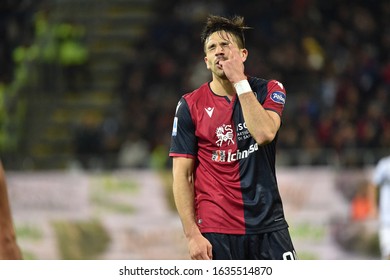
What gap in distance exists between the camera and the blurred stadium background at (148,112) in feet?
40.5

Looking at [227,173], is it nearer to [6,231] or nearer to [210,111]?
[210,111]

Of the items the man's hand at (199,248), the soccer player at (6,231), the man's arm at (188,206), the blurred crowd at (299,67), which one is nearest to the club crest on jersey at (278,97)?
the man's arm at (188,206)

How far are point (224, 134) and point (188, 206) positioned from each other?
0.42 meters

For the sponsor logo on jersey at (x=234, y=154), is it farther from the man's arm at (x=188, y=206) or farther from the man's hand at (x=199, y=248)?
the man's hand at (x=199, y=248)

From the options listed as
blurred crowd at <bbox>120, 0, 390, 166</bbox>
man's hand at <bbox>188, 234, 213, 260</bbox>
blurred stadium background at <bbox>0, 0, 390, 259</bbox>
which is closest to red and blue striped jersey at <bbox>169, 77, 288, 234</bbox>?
man's hand at <bbox>188, 234, 213, 260</bbox>

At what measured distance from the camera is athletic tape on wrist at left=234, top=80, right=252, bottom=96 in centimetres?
496

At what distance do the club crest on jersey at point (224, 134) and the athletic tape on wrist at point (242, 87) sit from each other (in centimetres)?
27

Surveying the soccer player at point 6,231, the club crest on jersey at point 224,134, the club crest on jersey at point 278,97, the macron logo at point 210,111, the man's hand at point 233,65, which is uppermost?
the man's hand at point 233,65

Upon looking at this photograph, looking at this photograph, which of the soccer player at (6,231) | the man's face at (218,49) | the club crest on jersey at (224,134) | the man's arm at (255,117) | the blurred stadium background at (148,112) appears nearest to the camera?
the soccer player at (6,231)

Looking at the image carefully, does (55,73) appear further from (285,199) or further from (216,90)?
(216,90)

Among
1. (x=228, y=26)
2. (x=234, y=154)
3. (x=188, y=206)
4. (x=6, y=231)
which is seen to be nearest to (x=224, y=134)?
(x=234, y=154)

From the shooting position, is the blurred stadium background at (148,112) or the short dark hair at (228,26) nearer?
the short dark hair at (228,26)

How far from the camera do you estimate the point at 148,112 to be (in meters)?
→ 15.5
